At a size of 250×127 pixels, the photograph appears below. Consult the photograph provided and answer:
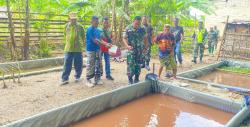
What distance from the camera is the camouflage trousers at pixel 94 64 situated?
705cm

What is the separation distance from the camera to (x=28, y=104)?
5.63m

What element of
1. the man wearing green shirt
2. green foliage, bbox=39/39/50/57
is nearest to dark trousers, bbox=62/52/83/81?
the man wearing green shirt

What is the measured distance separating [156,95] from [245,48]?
8.50 m

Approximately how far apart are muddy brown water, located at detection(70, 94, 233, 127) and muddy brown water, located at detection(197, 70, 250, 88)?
314 cm

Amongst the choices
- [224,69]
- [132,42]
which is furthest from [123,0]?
[132,42]

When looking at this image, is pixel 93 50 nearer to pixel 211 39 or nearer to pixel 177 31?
pixel 177 31

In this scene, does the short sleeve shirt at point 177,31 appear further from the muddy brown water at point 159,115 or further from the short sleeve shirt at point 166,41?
the muddy brown water at point 159,115

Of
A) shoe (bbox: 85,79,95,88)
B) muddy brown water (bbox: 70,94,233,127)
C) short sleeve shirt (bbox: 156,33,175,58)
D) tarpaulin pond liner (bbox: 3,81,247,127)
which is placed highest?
short sleeve shirt (bbox: 156,33,175,58)

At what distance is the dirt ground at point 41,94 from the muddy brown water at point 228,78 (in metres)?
2.07

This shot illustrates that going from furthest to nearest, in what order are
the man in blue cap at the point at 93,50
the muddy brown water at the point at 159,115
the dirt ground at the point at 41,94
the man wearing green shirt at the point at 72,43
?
1. the man wearing green shirt at the point at 72,43
2. the man in blue cap at the point at 93,50
3. the muddy brown water at the point at 159,115
4. the dirt ground at the point at 41,94

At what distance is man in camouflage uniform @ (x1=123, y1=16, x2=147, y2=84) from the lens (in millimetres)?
6949

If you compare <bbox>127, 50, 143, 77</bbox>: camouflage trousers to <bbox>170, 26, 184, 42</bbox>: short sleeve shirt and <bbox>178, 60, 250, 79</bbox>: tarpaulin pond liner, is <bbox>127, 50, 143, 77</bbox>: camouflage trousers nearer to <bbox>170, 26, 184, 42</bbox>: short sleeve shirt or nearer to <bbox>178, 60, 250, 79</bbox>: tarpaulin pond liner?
<bbox>178, 60, 250, 79</bbox>: tarpaulin pond liner

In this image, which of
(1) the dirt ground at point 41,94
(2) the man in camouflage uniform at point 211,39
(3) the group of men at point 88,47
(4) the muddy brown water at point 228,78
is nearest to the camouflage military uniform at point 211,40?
(2) the man in camouflage uniform at point 211,39

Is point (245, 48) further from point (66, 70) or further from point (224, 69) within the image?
point (66, 70)
